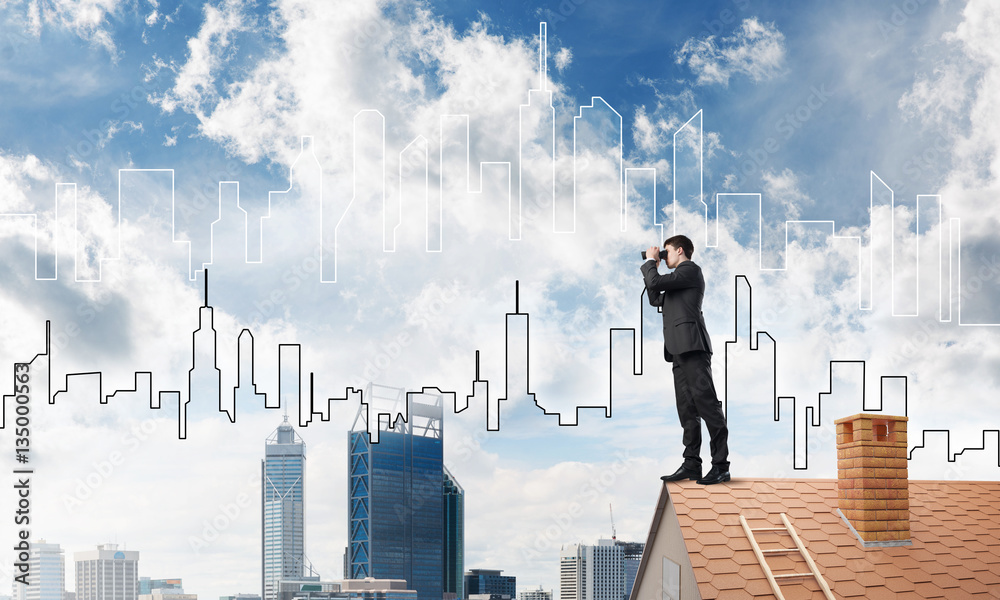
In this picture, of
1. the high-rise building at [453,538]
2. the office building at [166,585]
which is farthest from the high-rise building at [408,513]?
the office building at [166,585]

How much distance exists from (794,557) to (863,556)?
1.00 meters

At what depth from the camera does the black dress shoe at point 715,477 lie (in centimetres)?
942

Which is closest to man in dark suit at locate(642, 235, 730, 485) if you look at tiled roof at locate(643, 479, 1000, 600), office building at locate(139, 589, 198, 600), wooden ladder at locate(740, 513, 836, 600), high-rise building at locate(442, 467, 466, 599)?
tiled roof at locate(643, 479, 1000, 600)

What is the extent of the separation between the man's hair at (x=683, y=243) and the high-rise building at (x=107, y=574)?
3263 inches

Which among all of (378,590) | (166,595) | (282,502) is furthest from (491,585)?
(282,502)

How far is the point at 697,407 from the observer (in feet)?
30.1

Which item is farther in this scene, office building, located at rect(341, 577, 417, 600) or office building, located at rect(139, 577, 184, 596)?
office building, located at rect(139, 577, 184, 596)

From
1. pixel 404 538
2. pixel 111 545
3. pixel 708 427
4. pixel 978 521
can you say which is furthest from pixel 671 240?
pixel 404 538

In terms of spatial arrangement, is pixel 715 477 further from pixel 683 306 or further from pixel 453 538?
pixel 453 538

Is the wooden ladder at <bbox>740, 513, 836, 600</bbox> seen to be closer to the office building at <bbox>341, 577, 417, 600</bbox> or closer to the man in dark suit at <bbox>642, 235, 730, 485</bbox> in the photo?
the man in dark suit at <bbox>642, 235, 730, 485</bbox>

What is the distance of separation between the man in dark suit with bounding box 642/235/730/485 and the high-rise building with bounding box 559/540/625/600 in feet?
198

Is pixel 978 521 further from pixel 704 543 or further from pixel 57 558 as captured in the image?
pixel 57 558

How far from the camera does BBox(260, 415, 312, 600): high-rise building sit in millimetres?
147125

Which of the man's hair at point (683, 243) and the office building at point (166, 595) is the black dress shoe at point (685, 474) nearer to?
the man's hair at point (683, 243)
